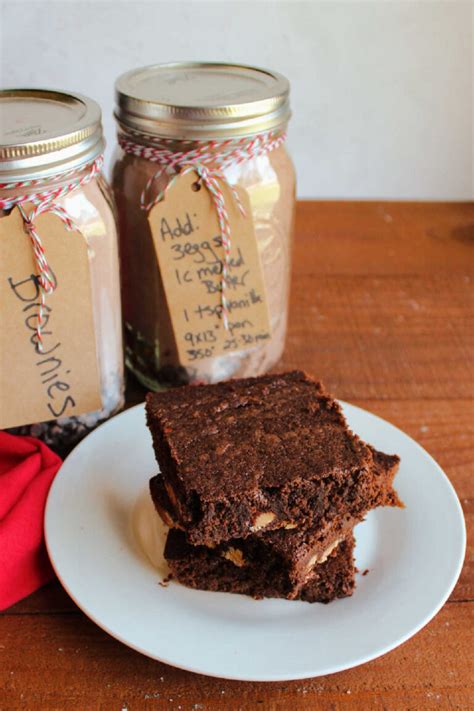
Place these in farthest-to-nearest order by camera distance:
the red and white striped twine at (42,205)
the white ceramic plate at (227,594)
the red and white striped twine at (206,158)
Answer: the red and white striped twine at (206,158)
the red and white striped twine at (42,205)
the white ceramic plate at (227,594)

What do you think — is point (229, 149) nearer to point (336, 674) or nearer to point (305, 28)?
point (336, 674)

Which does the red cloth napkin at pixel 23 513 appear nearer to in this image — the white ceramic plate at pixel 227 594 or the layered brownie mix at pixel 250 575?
the white ceramic plate at pixel 227 594

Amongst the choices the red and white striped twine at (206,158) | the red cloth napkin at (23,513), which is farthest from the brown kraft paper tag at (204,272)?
the red cloth napkin at (23,513)

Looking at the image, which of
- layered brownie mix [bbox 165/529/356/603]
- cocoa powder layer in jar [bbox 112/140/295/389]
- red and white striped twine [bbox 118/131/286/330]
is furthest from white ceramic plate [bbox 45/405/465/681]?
red and white striped twine [bbox 118/131/286/330]

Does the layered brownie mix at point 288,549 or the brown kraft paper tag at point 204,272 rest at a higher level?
the brown kraft paper tag at point 204,272

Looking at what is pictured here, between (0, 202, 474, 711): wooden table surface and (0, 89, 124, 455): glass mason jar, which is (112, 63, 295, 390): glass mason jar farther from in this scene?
(0, 202, 474, 711): wooden table surface

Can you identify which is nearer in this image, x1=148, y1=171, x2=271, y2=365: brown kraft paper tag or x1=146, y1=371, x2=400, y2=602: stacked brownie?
x1=146, y1=371, x2=400, y2=602: stacked brownie
